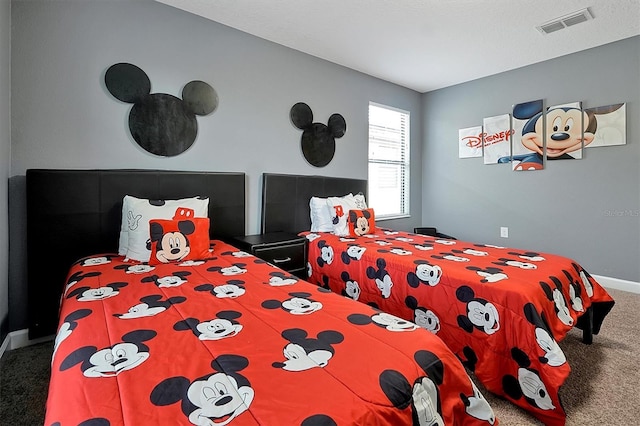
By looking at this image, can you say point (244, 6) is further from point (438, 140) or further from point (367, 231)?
point (438, 140)

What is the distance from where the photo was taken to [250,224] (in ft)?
9.89

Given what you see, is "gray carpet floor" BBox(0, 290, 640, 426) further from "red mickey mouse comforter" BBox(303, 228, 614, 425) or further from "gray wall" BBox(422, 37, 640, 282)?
"gray wall" BBox(422, 37, 640, 282)

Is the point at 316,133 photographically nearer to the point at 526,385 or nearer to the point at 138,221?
the point at 138,221

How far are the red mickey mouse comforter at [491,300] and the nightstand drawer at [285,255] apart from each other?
0.36 metres

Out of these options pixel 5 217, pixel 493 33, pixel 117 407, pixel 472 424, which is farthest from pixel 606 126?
pixel 5 217

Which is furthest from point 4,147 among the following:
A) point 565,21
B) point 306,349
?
point 565,21

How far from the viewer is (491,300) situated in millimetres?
1646

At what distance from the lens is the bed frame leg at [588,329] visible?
206cm

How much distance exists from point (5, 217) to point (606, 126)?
503cm

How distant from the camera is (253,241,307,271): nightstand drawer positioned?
2.55 m

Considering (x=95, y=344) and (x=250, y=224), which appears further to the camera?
(x=250, y=224)

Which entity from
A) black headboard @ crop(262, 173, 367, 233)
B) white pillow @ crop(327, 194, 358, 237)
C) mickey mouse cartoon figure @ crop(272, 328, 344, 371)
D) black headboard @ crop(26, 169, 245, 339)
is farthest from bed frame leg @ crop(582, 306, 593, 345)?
black headboard @ crop(26, 169, 245, 339)

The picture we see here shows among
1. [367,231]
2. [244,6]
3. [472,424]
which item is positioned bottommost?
[472,424]

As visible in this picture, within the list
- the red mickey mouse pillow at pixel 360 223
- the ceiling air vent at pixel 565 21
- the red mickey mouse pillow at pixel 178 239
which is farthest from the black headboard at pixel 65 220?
the ceiling air vent at pixel 565 21
